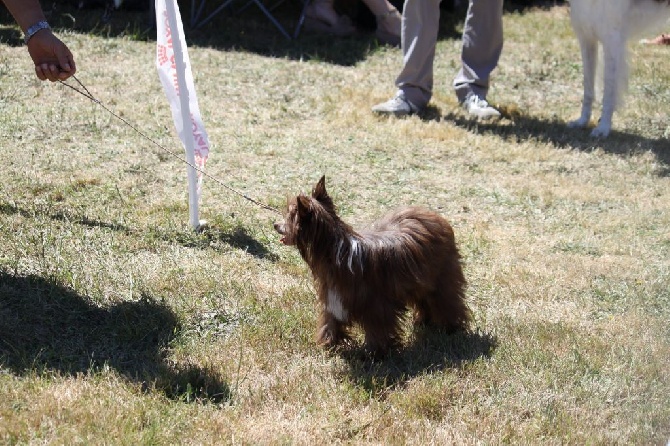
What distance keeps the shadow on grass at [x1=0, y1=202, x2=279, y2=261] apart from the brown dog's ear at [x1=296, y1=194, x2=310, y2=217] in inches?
53.3

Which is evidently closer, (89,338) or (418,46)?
(89,338)

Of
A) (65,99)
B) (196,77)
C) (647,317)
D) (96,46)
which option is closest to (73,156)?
(65,99)

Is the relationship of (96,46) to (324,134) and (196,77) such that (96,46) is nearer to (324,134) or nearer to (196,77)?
(196,77)

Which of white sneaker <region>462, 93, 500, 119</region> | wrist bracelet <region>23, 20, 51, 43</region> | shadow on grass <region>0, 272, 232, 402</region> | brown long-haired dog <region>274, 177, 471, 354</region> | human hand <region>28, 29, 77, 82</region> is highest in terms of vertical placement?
wrist bracelet <region>23, 20, 51, 43</region>

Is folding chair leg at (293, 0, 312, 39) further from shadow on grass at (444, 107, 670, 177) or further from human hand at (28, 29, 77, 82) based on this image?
human hand at (28, 29, 77, 82)

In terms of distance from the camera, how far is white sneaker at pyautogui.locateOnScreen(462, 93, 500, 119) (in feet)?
24.5

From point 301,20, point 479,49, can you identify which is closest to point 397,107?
point 479,49

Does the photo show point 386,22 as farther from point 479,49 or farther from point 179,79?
point 179,79

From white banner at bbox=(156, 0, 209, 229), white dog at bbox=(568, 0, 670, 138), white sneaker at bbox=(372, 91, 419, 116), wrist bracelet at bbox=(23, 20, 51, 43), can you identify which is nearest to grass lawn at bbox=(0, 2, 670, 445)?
white sneaker at bbox=(372, 91, 419, 116)

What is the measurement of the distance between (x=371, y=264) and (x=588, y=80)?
4621 millimetres

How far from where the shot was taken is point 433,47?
7480 mm

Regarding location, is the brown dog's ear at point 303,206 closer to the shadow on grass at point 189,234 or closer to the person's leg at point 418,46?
the shadow on grass at point 189,234

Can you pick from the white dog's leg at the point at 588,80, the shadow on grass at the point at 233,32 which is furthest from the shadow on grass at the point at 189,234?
the shadow on grass at the point at 233,32

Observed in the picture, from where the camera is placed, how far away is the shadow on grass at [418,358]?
354 cm
